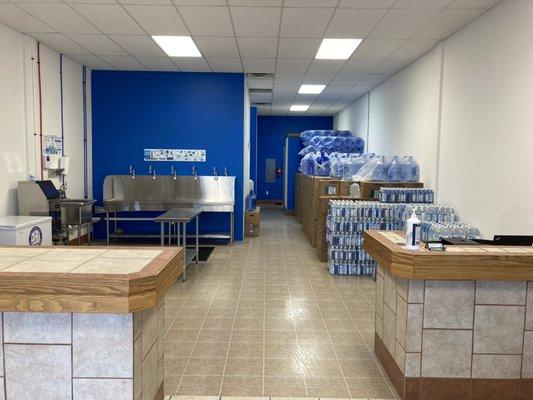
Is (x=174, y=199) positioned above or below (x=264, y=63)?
below

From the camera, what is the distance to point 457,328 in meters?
2.45

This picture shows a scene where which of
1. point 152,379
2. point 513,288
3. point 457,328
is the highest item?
point 513,288

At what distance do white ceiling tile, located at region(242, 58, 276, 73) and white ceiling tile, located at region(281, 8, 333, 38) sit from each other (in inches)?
54.0

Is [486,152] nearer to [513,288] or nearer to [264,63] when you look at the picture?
[513,288]

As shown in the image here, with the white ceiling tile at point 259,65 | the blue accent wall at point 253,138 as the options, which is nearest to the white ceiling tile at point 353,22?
the white ceiling tile at point 259,65

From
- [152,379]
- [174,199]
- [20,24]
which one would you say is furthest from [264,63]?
[152,379]

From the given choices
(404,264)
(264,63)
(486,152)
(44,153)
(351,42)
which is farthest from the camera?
(264,63)

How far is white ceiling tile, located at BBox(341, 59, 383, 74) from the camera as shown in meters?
6.46

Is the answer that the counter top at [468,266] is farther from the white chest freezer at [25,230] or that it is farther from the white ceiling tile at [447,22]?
the white chest freezer at [25,230]

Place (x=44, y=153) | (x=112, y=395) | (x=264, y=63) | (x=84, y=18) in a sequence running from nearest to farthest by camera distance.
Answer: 1. (x=112, y=395)
2. (x=84, y=18)
3. (x=44, y=153)
4. (x=264, y=63)

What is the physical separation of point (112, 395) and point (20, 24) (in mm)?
4648

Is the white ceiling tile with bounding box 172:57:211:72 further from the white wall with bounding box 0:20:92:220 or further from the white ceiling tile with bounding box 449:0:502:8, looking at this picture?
the white ceiling tile with bounding box 449:0:502:8

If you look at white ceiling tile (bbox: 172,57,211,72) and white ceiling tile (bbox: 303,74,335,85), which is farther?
white ceiling tile (bbox: 303,74,335,85)

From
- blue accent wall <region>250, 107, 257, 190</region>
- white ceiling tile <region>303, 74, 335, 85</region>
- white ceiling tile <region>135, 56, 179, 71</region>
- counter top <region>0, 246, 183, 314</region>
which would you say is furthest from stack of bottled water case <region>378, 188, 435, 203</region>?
blue accent wall <region>250, 107, 257, 190</region>
